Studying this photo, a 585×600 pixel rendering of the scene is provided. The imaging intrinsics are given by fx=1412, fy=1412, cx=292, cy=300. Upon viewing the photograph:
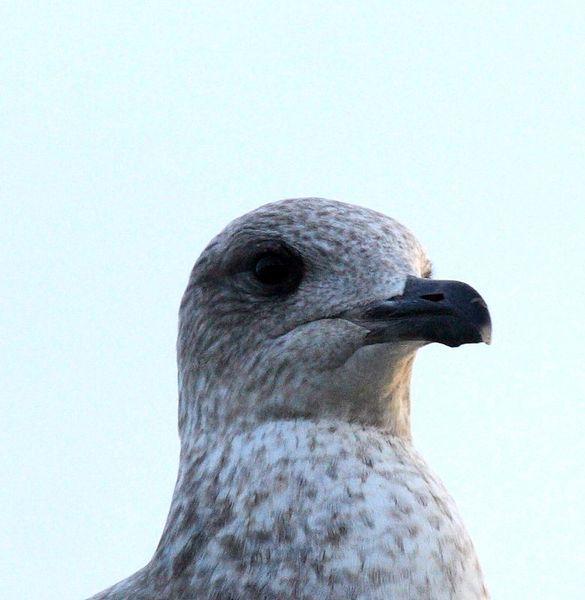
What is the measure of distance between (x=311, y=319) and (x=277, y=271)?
25 centimetres

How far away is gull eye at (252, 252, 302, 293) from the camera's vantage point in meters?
4.98

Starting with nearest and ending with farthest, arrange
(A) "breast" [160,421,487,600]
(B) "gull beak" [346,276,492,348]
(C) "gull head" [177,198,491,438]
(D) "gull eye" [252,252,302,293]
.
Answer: (A) "breast" [160,421,487,600] < (B) "gull beak" [346,276,492,348] < (C) "gull head" [177,198,491,438] < (D) "gull eye" [252,252,302,293]

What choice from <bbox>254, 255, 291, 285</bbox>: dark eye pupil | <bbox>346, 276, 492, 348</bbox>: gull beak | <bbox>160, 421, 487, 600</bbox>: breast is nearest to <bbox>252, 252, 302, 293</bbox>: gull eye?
<bbox>254, 255, 291, 285</bbox>: dark eye pupil

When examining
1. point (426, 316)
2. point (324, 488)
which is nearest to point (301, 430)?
point (324, 488)

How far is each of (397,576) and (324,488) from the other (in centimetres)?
40

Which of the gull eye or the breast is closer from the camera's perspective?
the breast

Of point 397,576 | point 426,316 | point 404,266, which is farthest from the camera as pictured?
point 404,266

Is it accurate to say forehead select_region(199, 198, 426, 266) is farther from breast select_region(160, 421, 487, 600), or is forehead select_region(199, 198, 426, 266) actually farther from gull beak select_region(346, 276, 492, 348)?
breast select_region(160, 421, 487, 600)

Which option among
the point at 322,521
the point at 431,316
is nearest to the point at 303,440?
the point at 322,521

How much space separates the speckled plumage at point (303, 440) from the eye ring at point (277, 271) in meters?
0.03

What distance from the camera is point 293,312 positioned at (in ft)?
16.1

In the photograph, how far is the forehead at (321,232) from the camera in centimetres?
502

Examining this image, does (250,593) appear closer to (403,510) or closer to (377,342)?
(403,510)

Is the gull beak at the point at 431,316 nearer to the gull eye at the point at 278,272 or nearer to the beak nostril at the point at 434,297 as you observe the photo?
the beak nostril at the point at 434,297
